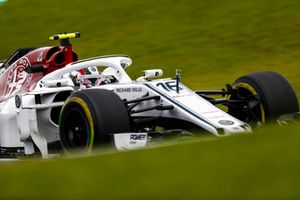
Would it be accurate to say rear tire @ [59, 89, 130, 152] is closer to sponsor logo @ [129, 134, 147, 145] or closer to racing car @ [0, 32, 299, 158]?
racing car @ [0, 32, 299, 158]

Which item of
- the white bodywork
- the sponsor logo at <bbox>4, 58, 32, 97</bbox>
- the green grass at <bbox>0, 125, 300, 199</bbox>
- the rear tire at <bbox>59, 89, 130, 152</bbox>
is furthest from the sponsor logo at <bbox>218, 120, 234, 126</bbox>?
the green grass at <bbox>0, 125, 300, 199</bbox>

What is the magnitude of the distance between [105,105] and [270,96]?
2.07m

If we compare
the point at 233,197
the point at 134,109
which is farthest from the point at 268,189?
the point at 134,109

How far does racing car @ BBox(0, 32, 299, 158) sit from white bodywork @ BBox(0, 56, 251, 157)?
0.03 feet

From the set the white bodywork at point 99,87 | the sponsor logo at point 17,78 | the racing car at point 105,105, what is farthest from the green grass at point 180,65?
the sponsor logo at point 17,78

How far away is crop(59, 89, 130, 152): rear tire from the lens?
724 centimetres

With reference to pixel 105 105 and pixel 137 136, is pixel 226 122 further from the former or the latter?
pixel 105 105

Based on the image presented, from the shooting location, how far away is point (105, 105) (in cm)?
729

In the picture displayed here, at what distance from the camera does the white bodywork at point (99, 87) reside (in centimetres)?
768

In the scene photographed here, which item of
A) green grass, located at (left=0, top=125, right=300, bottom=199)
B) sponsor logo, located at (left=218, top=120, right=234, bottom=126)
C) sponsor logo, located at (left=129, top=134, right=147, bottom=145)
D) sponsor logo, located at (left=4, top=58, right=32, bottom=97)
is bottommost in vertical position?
sponsor logo, located at (left=129, top=134, right=147, bottom=145)

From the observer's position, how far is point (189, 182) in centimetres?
366

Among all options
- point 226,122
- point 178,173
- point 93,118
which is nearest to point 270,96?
point 226,122

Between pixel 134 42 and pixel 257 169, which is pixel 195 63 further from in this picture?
pixel 257 169

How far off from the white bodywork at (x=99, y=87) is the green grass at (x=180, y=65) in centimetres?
Result: 308
